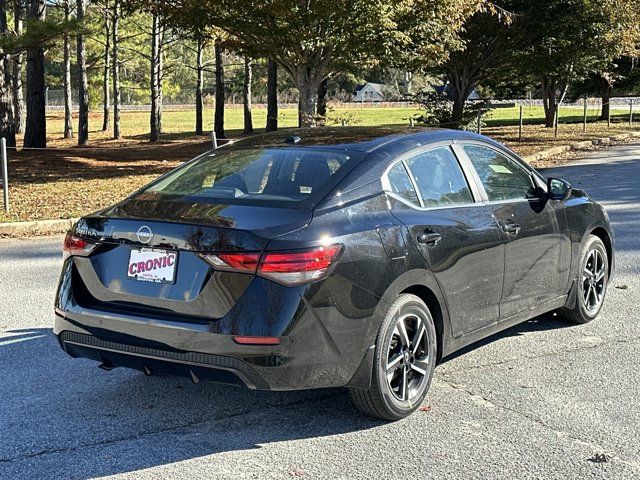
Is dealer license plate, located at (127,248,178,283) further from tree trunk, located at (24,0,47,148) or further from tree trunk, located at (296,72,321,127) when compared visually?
tree trunk, located at (24,0,47,148)

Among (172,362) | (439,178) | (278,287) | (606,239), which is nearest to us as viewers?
(278,287)

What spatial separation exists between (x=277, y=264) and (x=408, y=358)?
1.08 m

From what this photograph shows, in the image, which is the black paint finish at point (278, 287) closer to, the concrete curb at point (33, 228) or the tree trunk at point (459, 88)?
the concrete curb at point (33, 228)

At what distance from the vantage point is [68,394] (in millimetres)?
5066

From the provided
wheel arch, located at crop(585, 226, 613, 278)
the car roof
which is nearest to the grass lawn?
the car roof

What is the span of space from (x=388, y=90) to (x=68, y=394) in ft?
420

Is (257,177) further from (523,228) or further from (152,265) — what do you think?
(523,228)

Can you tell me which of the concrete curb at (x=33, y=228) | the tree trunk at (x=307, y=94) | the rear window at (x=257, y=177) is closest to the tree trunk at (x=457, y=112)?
the tree trunk at (x=307, y=94)

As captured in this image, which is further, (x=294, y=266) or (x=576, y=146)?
(x=576, y=146)

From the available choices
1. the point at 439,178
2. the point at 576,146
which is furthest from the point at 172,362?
the point at 576,146

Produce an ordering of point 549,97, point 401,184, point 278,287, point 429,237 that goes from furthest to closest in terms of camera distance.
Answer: point 549,97 < point 401,184 < point 429,237 < point 278,287

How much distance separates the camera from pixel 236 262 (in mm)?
4098

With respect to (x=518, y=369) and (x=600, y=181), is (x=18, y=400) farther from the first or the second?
(x=600, y=181)

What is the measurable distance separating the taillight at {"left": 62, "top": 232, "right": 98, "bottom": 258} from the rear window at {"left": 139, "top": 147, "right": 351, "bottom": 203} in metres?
0.48
